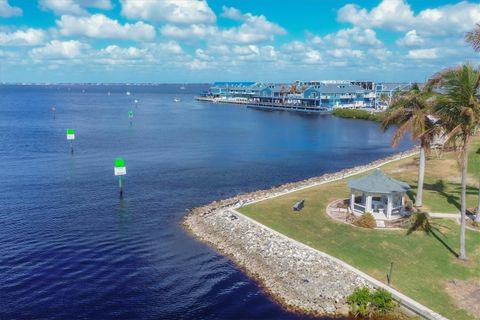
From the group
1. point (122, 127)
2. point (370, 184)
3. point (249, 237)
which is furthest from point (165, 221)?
point (122, 127)

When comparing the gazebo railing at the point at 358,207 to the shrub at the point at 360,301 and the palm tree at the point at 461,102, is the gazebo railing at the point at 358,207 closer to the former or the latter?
the palm tree at the point at 461,102

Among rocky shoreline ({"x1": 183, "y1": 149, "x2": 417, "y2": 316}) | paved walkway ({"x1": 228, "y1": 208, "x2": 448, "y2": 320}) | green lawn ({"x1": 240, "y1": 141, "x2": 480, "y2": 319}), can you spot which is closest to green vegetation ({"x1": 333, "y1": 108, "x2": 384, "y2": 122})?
green lawn ({"x1": 240, "y1": 141, "x2": 480, "y2": 319})

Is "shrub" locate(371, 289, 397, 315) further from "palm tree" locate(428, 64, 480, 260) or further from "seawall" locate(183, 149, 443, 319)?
"palm tree" locate(428, 64, 480, 260)

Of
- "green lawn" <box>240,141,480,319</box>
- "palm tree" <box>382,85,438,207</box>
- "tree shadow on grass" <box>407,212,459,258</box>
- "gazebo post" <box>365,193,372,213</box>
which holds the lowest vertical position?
"green lawn" <box>240,141,480,319</box>

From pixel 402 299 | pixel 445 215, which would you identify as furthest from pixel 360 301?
pixel 445 215

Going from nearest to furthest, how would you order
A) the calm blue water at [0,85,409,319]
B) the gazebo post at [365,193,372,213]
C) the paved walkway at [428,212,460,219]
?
the calm blue water at [0,85,409,319] → the gazebo post at [365,193,372,213] → the paved walkway at [428,212,460,219]

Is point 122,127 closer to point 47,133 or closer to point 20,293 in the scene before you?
point 47,133

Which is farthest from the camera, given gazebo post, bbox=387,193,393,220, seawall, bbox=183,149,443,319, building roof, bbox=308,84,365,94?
building roof, bbox=308,84,365,94

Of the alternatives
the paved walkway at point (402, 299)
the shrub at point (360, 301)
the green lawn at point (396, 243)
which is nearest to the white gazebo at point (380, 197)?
the green lawn at point (396, 243)
